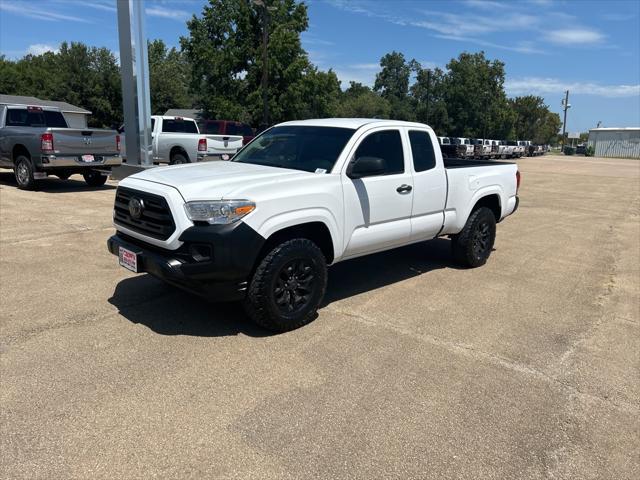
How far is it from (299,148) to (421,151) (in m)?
1.48

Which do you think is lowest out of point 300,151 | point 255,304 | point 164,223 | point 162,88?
point 255,304

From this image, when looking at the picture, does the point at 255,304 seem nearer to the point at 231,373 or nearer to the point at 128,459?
the point at 231,373

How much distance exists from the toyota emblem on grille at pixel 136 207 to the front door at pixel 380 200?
1815 millimetres

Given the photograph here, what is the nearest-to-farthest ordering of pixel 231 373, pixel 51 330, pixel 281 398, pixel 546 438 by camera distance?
pixel 546 438
pixel 281 398
pixel 231 373
pixel 51 330

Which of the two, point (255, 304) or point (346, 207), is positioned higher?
point (346, 207)

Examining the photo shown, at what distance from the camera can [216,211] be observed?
386cm

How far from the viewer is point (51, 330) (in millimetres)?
4254

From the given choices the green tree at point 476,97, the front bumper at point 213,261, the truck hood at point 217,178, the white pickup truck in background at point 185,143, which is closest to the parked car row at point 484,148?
the green tree at point 476,97

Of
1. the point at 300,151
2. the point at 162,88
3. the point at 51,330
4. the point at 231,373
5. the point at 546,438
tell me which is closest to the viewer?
the point at 546,438

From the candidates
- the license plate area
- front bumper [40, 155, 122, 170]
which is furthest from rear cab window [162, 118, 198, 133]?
the license plate area

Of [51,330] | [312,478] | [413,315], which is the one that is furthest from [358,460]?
[51,330]

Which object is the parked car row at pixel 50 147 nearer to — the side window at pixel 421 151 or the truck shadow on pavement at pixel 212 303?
the truck shadow on pavement at pixel 212 303

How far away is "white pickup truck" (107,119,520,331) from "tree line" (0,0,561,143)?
26329 mm

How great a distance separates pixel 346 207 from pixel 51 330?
2.80 meters
